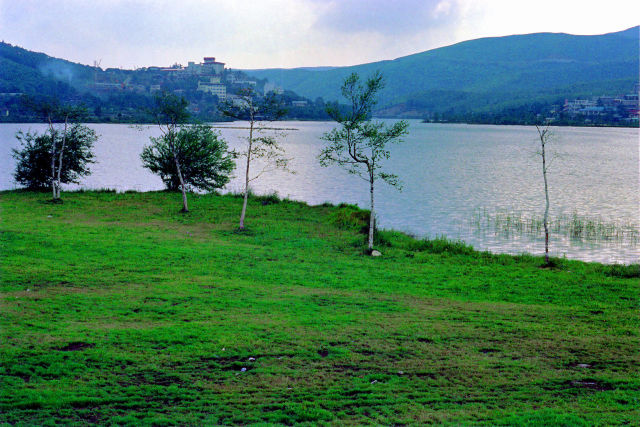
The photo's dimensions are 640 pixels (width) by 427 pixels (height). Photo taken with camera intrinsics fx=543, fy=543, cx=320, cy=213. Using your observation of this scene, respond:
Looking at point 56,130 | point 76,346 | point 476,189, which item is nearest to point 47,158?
point 56,130

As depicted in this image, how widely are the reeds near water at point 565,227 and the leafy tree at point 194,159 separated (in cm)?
2161

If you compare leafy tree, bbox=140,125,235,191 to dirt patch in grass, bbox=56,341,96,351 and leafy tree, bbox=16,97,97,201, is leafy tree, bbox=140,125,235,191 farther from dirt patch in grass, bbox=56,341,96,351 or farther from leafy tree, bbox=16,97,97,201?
dirt patch in grass, bbox=56,341,96,351

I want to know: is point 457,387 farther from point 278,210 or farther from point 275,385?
point 278,210

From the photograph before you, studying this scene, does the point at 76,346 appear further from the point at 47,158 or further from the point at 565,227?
the point at 47,158

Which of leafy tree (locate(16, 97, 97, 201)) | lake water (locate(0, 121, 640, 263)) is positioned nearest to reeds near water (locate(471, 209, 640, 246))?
lake water (locate(0, 121, 640, 263))

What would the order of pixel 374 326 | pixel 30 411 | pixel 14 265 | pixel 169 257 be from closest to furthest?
pixel 30 411, pixel 374 326, pixel 14 265, pixel 169 257

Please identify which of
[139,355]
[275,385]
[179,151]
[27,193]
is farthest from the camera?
[179,151]

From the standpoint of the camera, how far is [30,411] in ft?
26.6

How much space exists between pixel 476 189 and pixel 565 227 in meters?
21.5

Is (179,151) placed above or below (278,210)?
above

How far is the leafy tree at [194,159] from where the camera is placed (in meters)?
44.8

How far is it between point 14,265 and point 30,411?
11364 millimetres

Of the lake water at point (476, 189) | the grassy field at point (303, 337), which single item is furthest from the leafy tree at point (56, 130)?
the grassy field at point (303, 337)

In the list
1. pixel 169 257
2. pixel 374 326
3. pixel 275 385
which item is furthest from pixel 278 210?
pixel 275 385
